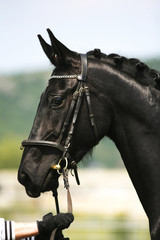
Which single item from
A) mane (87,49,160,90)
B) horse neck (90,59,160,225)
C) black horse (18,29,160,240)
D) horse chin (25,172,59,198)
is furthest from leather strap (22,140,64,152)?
mane (87,49,160,90)

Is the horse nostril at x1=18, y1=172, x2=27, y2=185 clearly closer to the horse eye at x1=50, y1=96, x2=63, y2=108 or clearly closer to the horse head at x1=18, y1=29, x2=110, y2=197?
the horse head at x1=18, y1=29, x2=110, y2=197

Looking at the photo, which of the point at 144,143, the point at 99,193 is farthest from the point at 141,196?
the point at 99,193

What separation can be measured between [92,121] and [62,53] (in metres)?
0.71

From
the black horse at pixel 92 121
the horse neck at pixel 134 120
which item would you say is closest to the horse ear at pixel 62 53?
the black horse at pixel 92 121

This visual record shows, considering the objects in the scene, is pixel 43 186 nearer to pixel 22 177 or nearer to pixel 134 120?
pixel 22 177

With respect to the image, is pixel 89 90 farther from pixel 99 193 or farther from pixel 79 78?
pixel 99 193

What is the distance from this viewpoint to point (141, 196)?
503 cm

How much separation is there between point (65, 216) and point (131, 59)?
163 cm

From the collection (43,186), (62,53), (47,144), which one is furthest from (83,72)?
(43,186)

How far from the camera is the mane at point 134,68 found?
5113 mm

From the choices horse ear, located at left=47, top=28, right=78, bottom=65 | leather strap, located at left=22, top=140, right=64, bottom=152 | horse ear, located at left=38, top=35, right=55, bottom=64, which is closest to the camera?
leather strap, located at left=22, top=140, right=64, bottom=152

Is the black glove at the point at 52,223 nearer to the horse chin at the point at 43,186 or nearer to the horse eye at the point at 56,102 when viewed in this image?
the horse chin at the point at 43,186

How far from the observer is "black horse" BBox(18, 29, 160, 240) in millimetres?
4980

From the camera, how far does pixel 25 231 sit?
498 centimetres
